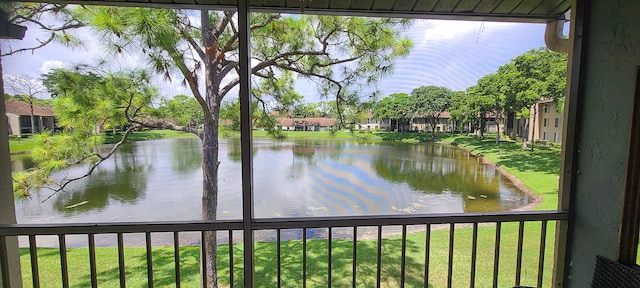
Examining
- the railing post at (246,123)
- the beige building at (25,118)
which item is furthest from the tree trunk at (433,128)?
the beige building at (25,118)

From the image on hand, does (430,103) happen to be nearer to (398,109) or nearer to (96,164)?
(398,109)

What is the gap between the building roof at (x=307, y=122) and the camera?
357cm

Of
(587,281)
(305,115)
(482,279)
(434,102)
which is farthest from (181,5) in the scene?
(482,279)

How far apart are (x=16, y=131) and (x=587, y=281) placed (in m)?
4.85

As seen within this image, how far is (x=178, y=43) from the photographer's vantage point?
133 inches

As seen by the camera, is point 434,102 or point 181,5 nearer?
point 181,5

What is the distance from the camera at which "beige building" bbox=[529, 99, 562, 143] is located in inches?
112

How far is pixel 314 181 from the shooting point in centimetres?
358

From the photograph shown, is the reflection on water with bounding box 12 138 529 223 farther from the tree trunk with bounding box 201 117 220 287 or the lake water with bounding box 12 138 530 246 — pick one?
the tree trunk with bounding box 201 117 220 287

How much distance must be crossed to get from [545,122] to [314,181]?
107 inches

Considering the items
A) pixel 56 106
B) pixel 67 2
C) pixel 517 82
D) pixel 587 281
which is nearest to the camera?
pixel 587 281

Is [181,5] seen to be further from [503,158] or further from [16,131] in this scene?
[503,158]

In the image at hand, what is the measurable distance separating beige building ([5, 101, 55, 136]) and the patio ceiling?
1.37 m

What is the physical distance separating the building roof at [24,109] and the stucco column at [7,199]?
0.75m
